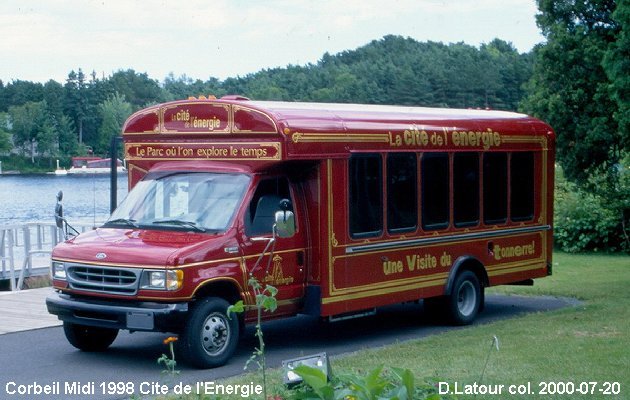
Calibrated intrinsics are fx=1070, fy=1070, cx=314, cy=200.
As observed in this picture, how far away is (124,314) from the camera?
10.7 metres

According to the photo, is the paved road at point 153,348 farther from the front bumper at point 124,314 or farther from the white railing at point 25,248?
the white railing at point 25,248

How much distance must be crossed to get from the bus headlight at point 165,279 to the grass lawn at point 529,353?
3.90ft

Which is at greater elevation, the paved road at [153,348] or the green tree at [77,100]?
the green tree at [77,100]

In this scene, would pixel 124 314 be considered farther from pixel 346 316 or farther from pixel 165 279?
pixel 346 316

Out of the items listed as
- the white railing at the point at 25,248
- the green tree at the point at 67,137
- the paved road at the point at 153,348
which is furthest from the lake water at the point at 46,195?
the paved road at the point at 153,348

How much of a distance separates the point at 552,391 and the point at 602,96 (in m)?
11.5

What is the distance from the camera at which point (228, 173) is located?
11.8 meters

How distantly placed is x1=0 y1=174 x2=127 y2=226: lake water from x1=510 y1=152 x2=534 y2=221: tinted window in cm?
598

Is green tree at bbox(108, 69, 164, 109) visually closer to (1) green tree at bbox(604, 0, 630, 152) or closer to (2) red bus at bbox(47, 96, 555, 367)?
(2) red bus at bbox(47, 96, 555, 367)

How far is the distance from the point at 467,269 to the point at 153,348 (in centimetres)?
448

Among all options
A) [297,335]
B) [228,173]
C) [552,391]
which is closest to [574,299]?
[297,335]

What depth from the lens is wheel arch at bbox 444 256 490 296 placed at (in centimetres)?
1380

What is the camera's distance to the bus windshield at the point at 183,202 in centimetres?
1138

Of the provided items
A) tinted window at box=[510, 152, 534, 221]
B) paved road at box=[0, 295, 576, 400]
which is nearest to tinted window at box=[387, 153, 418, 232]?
paved road at box=[0, 295, 576, 400]
